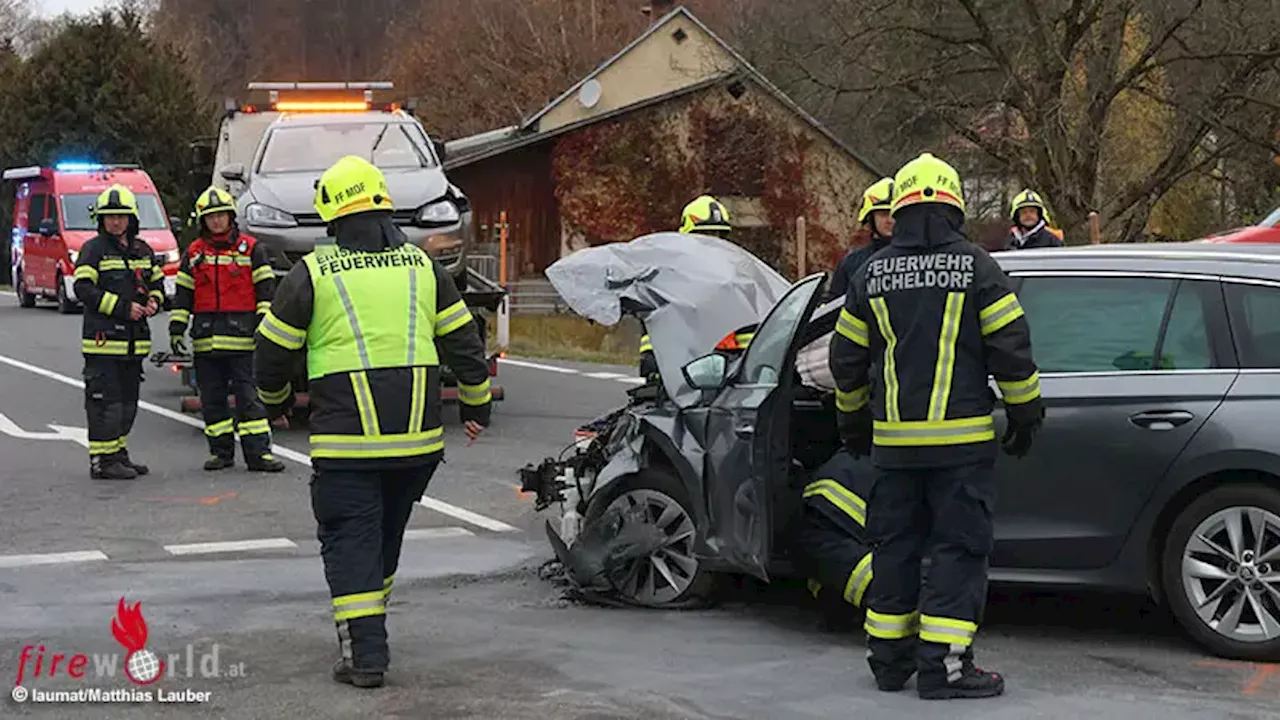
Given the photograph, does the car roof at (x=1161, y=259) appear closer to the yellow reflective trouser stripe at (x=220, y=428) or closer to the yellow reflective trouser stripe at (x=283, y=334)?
the yellow reflective trouser stripe at (x=283, y=334)

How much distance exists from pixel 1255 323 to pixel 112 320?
26.0 feet

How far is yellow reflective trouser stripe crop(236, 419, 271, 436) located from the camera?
12.2 m

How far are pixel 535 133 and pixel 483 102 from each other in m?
18.7

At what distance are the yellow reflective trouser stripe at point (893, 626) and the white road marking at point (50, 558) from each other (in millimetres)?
4735

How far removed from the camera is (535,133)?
4262 cm

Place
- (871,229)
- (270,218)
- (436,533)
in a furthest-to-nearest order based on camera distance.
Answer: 1. (270,218)
2. (436,533)
3. (871,229)

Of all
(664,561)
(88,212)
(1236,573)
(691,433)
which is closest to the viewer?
(1236,573)

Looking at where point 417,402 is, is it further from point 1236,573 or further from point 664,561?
point 1236,573

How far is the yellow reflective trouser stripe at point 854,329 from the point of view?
6.31 metres

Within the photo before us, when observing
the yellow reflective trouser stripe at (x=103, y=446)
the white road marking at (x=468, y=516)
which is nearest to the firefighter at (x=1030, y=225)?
the white road marking at (x=468, y=516)

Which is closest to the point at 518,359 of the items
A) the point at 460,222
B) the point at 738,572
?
the point at 460,222

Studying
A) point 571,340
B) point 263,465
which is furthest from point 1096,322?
point 571,340

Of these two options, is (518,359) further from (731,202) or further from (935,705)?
(731,202)

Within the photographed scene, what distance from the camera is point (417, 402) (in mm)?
6500
